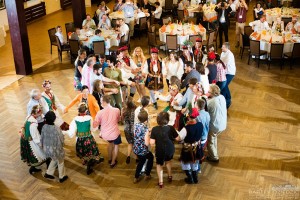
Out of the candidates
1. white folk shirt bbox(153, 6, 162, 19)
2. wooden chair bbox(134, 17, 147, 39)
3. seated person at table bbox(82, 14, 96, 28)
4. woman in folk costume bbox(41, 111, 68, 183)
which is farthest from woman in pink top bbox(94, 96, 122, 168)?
white folk shirt bbox(153, 6, 162, 19)

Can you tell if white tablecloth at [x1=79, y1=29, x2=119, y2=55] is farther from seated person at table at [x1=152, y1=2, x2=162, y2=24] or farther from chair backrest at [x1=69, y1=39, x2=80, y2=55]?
seated person at table at [x1=152, y1=2, x2=162, y2=24]

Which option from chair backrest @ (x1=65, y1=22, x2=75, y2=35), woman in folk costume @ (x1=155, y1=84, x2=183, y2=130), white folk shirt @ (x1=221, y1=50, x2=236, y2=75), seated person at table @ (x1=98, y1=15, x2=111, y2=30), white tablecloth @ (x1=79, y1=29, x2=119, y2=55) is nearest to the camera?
woman in folk costume @ (x1=155, y1=84, x2=183, y2=130)

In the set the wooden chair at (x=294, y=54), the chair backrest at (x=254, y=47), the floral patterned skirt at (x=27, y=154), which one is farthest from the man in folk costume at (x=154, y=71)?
the wooden chair at (x=294, y=54)

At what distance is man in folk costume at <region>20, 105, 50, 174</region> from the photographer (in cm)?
616

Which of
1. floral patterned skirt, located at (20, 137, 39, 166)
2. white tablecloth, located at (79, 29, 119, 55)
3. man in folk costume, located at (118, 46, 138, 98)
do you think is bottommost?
floral patterned skirt, located at (20, 137, 39, 166)

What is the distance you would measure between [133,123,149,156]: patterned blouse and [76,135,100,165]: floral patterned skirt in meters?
0.78

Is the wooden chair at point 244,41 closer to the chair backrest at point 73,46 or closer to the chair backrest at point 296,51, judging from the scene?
the chair backrest at point 296,51

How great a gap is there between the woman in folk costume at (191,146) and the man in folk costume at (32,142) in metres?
Answer: 2.19

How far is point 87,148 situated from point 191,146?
64.4 inches

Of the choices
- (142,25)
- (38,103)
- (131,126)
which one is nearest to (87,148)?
(131,126)

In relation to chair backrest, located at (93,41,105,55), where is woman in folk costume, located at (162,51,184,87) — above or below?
above

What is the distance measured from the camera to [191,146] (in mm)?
5957

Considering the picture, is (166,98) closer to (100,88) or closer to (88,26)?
(100,88)

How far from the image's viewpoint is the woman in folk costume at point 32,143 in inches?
243
